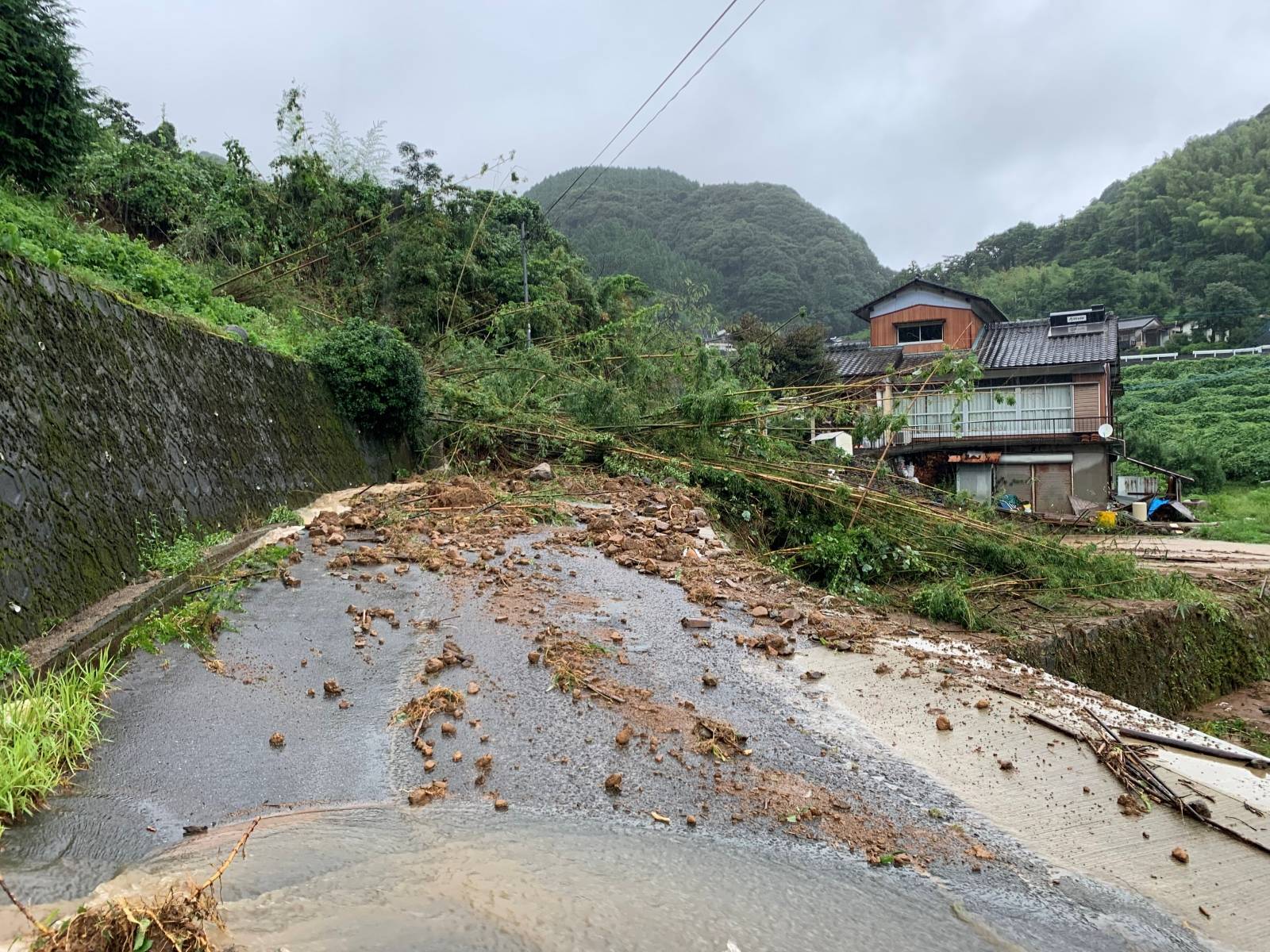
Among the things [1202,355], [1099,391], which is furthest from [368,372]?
[1202,355]

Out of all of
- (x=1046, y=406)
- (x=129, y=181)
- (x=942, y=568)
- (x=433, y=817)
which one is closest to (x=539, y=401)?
(x=942, y=568)

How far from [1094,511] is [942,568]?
48.5ft

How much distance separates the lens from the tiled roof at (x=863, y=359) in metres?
24.0

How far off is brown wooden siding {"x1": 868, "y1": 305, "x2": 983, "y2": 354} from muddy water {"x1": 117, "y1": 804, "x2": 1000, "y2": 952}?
24868mm

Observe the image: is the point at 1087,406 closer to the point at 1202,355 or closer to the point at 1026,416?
the point at 1026,416

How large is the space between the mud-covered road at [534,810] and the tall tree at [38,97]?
5.75 meters

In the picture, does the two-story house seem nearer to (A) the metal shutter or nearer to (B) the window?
(A) the metal shutter

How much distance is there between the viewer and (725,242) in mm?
41062

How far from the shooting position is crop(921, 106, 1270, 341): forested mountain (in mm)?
43562

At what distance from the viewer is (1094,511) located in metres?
18.9

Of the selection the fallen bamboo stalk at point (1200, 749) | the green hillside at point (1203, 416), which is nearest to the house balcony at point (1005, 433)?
the green hillside at point (1203, 416)

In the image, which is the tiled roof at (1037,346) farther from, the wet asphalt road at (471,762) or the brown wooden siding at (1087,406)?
the wet asphalt road at (471,762)

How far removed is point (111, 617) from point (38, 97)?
5986 mm

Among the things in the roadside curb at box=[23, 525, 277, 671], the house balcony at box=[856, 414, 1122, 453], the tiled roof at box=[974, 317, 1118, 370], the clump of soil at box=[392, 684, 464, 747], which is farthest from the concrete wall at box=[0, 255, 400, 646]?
the tiled roof at box=[974, 317, 1118, 370]
